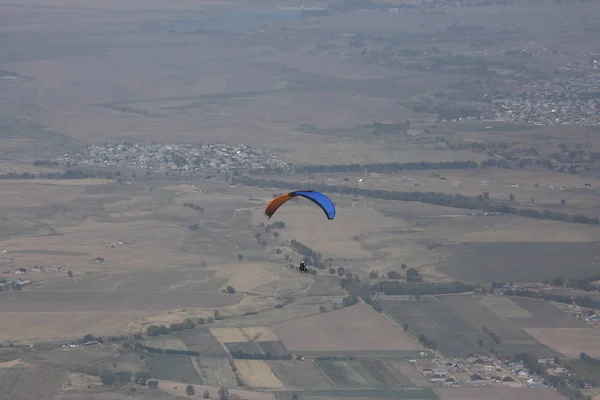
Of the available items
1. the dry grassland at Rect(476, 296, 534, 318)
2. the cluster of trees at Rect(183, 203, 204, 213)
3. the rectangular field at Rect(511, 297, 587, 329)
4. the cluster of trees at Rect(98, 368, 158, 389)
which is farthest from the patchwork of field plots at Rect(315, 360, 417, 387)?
the cluster of trees at Rect(183, 203, 204, 213)

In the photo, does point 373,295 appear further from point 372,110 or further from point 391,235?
point 372,110

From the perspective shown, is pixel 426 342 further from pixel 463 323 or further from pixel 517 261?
pixel 517 261

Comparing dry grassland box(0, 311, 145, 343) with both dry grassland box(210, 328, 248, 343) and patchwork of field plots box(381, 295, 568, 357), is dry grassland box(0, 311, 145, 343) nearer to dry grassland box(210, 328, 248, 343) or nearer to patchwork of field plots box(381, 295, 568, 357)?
dry grassland box(210, 328, 248, 343)

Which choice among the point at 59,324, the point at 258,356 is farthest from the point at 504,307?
the point at 59,324

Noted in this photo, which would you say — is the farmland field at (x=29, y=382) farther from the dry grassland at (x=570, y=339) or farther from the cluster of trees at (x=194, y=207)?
the cluster of trees at (x=194, y=207)

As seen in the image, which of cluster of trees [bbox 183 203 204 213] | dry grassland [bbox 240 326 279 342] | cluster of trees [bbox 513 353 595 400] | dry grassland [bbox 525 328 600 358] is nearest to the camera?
cluster of trees [bbox 513 353 595 400]

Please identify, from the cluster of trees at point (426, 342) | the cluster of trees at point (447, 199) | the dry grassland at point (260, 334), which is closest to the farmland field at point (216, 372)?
the dry grassland at point (260, 334)

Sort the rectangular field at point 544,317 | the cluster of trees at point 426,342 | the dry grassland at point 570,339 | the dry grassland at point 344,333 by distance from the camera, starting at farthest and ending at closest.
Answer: the rectangular field at point 544,317 → the cluster of trees at point 426,342 → the dry grassland at point 344,333 → the dry grassland at point 570,339
